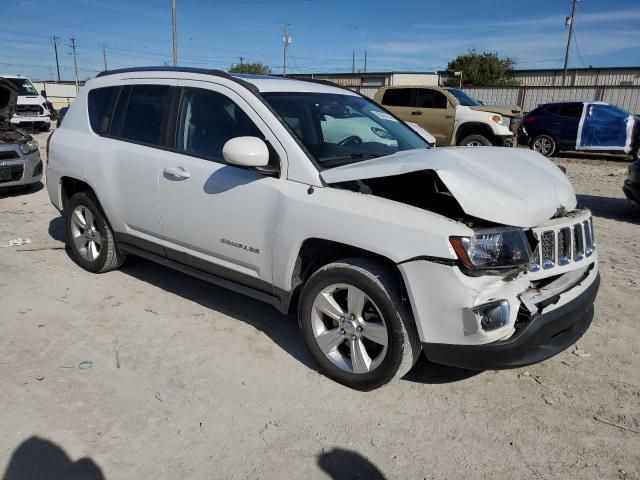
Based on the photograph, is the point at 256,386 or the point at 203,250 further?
the point at 203,250

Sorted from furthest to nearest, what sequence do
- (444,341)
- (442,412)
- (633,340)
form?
(633,340), (442,412), (444,341)

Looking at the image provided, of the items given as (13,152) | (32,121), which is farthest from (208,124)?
(32,121)

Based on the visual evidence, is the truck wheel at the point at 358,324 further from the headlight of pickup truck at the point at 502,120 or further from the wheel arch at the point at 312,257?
the headlight of pickup truck at the point at 502,120

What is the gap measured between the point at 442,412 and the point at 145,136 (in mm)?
3051

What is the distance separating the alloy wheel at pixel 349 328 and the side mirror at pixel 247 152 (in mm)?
879

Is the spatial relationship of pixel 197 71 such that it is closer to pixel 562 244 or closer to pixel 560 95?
pixel 562 244

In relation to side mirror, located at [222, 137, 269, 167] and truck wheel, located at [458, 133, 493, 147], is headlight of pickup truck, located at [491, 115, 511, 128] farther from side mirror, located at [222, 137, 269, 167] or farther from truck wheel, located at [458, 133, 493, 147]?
side mirror, located at [222, 137, 269, 167]

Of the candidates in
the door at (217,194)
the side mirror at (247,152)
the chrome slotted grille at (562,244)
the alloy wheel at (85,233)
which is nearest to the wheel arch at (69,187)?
the alloy wheel at (85,233)

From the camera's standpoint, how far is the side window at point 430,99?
1298cm

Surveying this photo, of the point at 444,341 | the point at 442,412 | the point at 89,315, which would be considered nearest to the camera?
the point at 444,341

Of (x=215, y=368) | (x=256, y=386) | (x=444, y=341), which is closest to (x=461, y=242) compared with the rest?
(x=444, y=341)

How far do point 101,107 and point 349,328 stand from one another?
10.5 feet

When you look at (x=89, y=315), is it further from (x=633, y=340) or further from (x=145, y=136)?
(x=633, y=340)

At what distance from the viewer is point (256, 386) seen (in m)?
3.14
